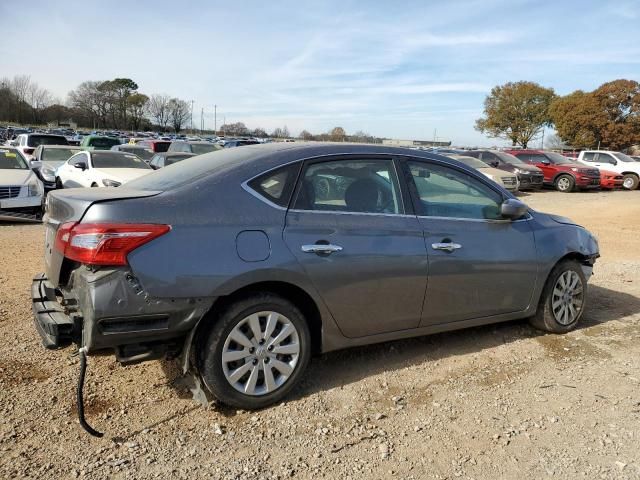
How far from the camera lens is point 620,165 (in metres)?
23.6

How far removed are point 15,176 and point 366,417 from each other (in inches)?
375

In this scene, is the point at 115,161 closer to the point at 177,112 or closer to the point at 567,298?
the point at 567,298

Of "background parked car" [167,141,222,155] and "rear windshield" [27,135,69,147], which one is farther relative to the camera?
"rear windshield" [27,135,69,147]

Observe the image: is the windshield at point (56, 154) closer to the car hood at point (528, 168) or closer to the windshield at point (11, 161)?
the windshield at point (11, 161)

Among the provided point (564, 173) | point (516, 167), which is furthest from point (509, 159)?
point (564, 173)

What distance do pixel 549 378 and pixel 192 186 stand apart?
2875 mm

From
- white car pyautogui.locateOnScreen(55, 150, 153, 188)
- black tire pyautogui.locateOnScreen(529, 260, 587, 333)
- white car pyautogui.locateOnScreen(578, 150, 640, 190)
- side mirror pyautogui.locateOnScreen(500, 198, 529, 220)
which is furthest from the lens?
white car pyautogui.locateOnScreen(578, 150, 640, 190)

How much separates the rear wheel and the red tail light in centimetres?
2173

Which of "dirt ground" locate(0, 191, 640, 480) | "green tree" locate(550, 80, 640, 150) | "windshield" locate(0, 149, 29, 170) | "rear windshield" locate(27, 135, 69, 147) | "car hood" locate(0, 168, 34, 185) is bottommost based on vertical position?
"dirt ground" locate(0, 191, 640, 480)

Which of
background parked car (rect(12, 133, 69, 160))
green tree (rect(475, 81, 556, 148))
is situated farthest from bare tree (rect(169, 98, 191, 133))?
background parked car (rect(12, 133, 69, 160))

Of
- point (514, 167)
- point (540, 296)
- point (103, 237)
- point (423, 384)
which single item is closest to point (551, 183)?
point (514, 167)

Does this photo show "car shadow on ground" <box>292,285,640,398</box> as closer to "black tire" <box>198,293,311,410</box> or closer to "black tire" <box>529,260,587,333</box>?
"black tire" <box>529,260,587,333</box>

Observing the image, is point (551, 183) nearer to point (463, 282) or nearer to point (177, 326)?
point (463, 282)

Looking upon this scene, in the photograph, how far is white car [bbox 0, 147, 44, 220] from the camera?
32.1ft
